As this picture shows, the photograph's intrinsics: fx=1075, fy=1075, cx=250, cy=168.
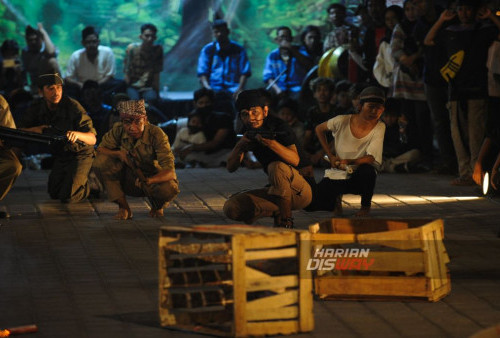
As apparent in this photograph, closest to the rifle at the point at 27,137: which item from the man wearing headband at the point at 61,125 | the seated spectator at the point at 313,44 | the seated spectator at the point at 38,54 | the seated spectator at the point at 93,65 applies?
the man wearing headband at the point at 61,125

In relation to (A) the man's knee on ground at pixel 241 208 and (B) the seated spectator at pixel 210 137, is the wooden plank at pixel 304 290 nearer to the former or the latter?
(A) the man's knee on ground at pixel 241 208

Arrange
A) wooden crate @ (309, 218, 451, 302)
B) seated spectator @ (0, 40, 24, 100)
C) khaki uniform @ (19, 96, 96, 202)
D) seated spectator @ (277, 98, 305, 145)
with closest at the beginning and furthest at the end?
wooden crate @ (309, 218, 451, 302) < khaki uniform @ (19, 96, 96, 202) < seated spectator @ (277, 98, 305, 145) < seated spectator @ (0, 40, 24, 100)

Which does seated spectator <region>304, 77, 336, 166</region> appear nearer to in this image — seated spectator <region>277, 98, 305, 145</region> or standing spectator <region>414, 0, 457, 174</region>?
seated spectator <region>277, 98, 305, 145</region>

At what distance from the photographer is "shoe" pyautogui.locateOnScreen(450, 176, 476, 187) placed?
1208cm

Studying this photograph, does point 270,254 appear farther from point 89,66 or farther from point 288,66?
point 89,66

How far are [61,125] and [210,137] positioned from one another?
419cm

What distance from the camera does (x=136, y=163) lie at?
9922 mm

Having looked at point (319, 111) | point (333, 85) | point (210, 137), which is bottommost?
point (210, 137)

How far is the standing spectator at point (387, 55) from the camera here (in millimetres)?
13859

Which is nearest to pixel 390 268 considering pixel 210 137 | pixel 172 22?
pixel 210 137

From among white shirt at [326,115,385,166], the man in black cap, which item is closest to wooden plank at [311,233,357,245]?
the man in black cap

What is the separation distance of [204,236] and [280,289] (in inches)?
19.6

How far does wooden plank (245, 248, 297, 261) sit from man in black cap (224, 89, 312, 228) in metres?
2.75

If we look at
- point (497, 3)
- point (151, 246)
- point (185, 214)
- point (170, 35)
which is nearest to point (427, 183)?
point (497, 3)
